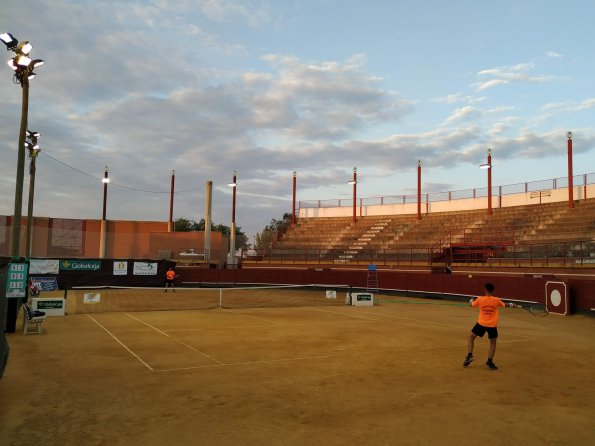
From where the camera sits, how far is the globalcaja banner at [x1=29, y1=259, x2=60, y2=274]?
114 ft

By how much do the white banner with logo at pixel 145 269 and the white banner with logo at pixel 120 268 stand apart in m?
0.74

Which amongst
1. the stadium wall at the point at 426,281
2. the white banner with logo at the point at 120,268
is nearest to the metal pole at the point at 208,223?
the stadium wall at the point at 426,281

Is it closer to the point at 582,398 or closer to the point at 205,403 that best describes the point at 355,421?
the point at 205,403

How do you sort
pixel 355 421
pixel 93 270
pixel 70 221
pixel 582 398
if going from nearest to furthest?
1. pixel 355 421
2. pixel 582 398
3. pixel 93 270
4. pixel 70 221

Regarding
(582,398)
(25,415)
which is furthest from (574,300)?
(25,415)

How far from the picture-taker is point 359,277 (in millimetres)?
39781

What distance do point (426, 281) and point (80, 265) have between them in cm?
2574

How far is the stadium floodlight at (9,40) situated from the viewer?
652 inches

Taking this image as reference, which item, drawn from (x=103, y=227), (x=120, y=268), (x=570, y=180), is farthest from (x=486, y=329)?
(x=103, y=227)

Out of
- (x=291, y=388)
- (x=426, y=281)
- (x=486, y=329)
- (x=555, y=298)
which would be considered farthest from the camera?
(x=426, y=281)

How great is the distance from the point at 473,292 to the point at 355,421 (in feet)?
85.2

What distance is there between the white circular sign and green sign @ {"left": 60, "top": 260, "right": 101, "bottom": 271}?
30.9 meters

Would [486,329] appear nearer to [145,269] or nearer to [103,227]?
[145,269]

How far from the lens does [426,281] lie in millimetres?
35000
